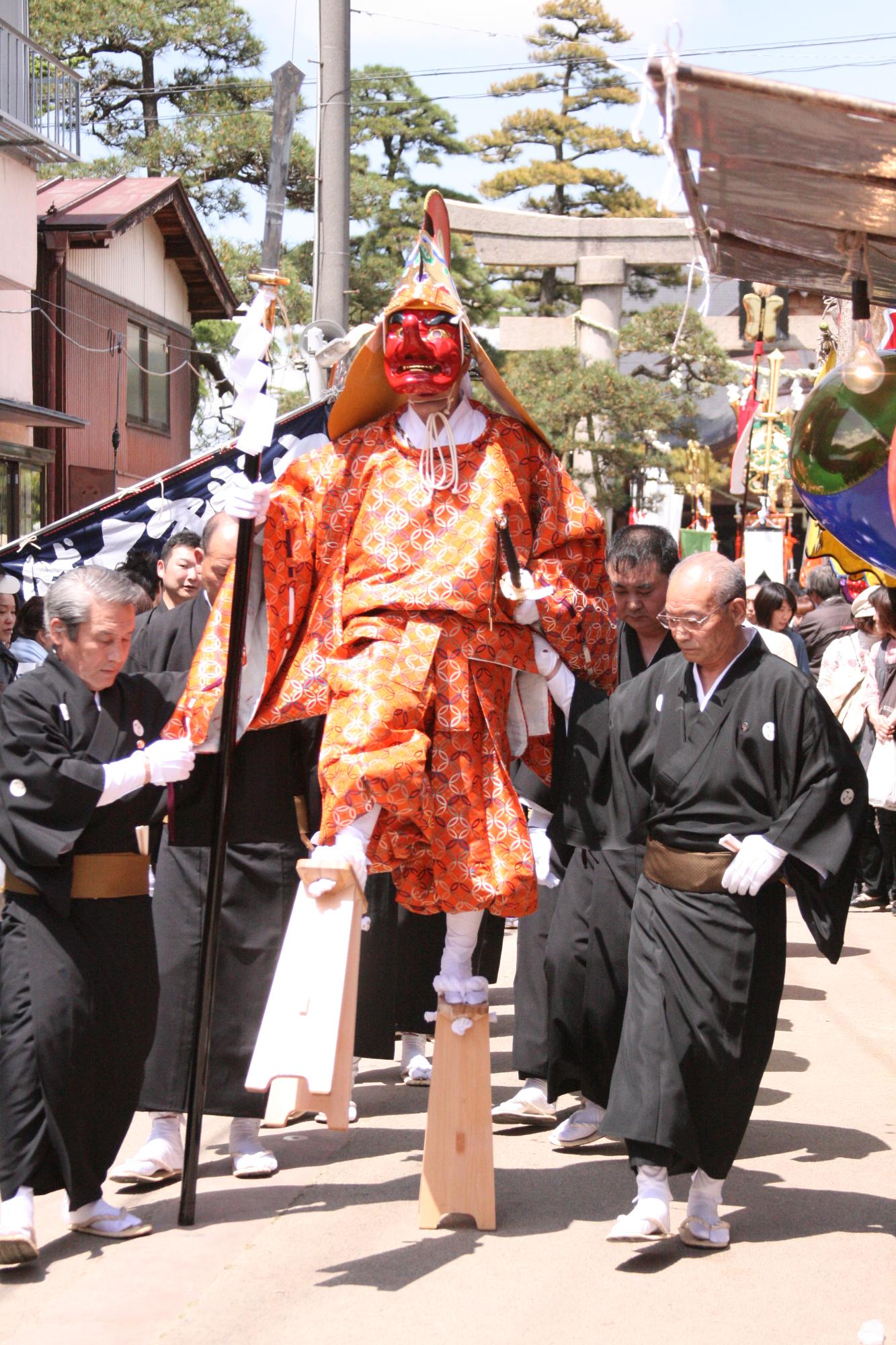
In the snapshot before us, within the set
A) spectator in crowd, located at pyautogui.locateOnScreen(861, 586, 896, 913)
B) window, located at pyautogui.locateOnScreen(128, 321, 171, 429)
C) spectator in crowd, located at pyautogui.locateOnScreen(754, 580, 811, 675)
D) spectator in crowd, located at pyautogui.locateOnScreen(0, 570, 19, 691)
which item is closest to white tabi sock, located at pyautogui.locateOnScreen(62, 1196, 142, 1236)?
spectator in crowd, located at pyautogui.locateOnScreen(0, 570, 19, 691)

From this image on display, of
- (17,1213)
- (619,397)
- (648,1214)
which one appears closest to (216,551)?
(17,1213)

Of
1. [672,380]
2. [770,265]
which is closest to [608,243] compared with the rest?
[672,380]

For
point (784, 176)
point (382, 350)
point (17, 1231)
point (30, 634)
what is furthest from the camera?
point (30, 634)

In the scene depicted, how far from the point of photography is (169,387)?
877 inches

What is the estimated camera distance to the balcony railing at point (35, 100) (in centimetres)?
1520

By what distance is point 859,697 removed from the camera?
9.65 metres

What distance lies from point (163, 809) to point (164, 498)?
3.32m

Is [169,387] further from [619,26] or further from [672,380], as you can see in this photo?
[619,26]

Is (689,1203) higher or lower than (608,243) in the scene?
lower

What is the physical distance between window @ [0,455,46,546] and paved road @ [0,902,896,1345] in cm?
1156

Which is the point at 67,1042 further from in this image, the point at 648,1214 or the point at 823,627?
the point at 823,627

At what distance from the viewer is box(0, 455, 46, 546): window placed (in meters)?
15.7

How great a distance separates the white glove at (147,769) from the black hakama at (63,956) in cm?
3

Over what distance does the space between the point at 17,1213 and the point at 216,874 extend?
0.97 m
